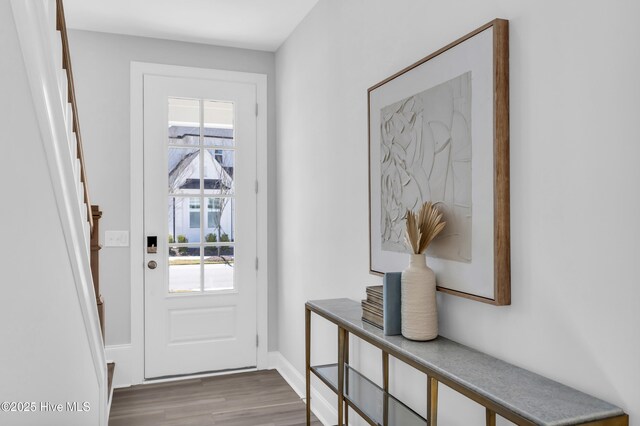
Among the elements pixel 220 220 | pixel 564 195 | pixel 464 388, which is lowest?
pixel 464 388

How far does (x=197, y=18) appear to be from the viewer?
10.9 ft

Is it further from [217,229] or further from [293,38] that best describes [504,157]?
[217,229]

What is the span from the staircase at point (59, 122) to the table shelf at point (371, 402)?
1.12 meters

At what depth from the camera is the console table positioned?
1.09 m

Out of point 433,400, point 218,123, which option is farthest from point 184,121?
point 433,400

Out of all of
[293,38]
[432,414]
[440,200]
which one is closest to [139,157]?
[293,38]

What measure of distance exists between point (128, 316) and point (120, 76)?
5.73 feet

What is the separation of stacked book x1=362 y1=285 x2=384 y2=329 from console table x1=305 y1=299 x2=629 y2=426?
28 mm

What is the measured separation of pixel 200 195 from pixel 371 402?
A: 7.49 feet

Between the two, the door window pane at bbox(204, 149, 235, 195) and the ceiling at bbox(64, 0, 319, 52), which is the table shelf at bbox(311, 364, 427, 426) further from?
the ceiling at bbox(64, 0, 319, 52)

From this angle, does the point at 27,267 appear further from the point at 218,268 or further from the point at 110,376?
the point at 218,268

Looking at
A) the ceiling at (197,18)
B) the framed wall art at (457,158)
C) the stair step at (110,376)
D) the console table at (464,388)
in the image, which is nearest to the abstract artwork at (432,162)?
the framed wall art at (457,158)

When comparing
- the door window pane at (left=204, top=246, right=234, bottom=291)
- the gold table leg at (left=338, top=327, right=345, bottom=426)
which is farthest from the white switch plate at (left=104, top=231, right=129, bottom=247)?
the gold table leg at (left=338, top=327, right=345, bottom=426)

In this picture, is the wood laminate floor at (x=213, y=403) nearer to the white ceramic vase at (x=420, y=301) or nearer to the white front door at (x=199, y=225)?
the white front door at (x=199, y=225)
